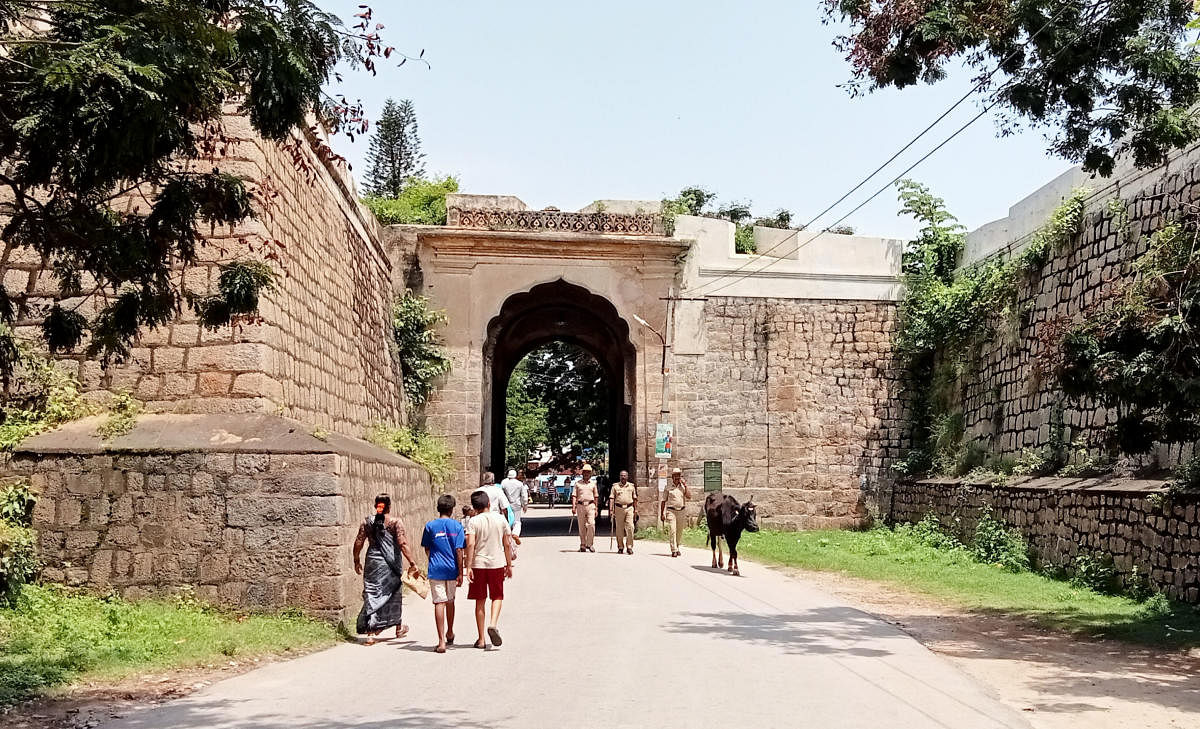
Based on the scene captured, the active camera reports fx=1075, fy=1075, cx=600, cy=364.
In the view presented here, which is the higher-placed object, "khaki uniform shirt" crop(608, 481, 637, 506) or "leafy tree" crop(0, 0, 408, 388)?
"leafy tree" crop(0, 0, 408, 388)

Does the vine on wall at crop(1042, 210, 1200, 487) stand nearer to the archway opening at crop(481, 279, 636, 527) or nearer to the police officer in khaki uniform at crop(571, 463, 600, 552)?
the police officer in khaki uniform at crop(571, 463, 600, 552)

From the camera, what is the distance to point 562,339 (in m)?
31.3

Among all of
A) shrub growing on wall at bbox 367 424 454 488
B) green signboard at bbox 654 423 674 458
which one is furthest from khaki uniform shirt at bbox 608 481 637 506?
green signboard at bbox 654 423 674 458

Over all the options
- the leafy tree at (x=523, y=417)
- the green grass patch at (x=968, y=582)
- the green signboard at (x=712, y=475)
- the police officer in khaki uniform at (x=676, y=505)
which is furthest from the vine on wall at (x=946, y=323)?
the leafy tree at (x=523, y=417)

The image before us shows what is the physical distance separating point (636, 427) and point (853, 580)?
803 cm

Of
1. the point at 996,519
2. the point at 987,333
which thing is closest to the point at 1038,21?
the point at 996,519

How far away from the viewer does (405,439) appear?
1762 cm

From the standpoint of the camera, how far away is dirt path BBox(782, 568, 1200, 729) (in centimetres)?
663

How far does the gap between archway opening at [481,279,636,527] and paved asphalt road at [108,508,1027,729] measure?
40.1ft

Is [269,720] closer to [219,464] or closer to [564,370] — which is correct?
[219,464]

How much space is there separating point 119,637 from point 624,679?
12.9ft

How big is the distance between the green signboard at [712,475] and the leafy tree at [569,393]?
17473 millimetres

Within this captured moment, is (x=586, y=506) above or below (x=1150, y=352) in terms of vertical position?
below

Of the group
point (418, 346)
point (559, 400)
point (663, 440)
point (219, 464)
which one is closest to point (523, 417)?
point (559, 400)
